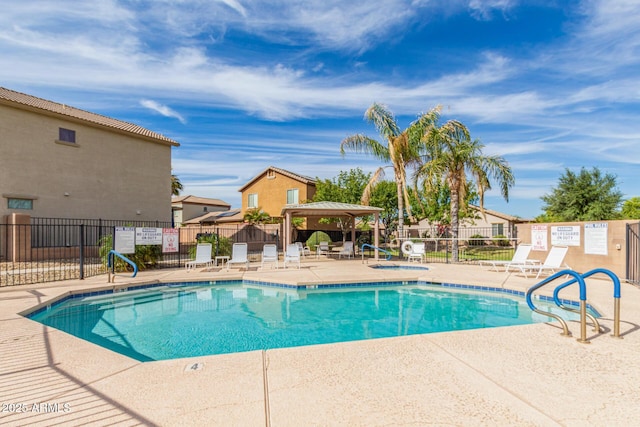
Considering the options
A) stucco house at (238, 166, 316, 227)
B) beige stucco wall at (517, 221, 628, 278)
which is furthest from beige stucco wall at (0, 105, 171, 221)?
beige stucco wall at (517, 221, 628, 278)

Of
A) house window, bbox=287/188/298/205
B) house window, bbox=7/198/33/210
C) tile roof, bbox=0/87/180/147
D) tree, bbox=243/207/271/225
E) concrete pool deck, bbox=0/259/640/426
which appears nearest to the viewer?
concrete pool deck, bbox=0/259/640/426

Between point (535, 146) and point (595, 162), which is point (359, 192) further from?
point (595, 162)

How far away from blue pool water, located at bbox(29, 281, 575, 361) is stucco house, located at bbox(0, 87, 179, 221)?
11994 millimetres

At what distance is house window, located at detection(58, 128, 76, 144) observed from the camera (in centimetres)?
1755

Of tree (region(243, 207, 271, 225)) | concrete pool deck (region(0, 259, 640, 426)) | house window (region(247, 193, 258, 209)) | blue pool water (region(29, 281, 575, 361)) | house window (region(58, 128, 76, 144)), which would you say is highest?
house window (region(58, 128, 76, 144))

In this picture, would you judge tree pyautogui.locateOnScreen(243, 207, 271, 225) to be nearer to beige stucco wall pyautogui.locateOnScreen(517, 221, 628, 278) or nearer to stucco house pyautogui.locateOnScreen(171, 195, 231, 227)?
stucco house pyautogui.locateOnScreen(171, 195, 231, 227)

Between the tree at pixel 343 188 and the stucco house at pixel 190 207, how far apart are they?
17.4m

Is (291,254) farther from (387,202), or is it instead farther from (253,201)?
(253,201)

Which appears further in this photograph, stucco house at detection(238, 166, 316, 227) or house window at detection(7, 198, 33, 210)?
stucco house at detection(238, 166, 316, 227)

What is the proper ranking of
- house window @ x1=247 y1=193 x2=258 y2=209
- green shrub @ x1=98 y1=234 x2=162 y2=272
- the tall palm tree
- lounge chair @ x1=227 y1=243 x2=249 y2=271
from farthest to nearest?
1. house window @ x1=247 y1=193 x2=258 y2=209
2. the tall palm tree
3. lounge chair @ x1=227 y1=243 x2=249 y2=271
4. green shrub @ x1=98 y1=234 x2=162 y2=272

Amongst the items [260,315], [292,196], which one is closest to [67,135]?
[292,196]

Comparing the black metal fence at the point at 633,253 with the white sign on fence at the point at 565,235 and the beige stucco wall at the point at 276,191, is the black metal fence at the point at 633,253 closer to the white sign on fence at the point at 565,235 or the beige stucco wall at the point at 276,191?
the white sign on fence at the point at 565,235

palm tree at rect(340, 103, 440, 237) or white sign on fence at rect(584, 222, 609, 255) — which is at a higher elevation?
palm tree at rect(340, 103, 440, 237)

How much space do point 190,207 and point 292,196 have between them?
15.1 metres
